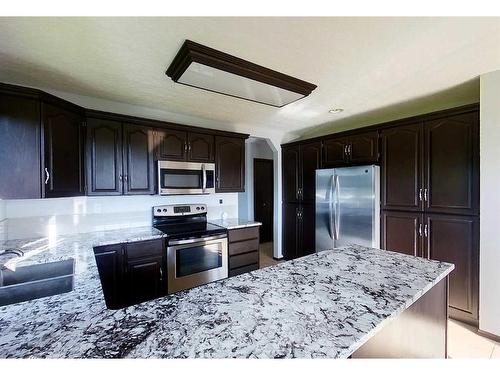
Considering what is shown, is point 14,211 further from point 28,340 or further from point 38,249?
point 28,340

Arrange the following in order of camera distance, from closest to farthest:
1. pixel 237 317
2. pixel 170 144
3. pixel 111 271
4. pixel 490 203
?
pixel 237 317, pixel 490 203, pixel 111 271, pixel 170 144

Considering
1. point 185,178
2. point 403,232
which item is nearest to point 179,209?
point 185,178

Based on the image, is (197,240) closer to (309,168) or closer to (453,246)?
(309,168)

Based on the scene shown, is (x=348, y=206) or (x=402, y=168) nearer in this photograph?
(x=402, y=168)

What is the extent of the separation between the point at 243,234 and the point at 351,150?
179cm

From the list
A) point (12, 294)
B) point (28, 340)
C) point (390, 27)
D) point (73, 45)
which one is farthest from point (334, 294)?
point (73, 45)

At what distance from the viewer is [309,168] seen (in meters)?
3.56

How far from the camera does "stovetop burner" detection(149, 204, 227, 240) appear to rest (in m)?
2.51

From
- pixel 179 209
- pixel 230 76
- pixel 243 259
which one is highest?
pixel 230 76

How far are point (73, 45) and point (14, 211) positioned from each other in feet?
5.34

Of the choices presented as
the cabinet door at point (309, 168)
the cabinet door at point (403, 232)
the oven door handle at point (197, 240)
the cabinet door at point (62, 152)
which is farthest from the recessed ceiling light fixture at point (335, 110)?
the cabinet door at point (62, 152)

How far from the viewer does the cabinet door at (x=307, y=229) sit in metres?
3.52

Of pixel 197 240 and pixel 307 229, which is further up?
pixel 197 240

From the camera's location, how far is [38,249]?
5.95ft
